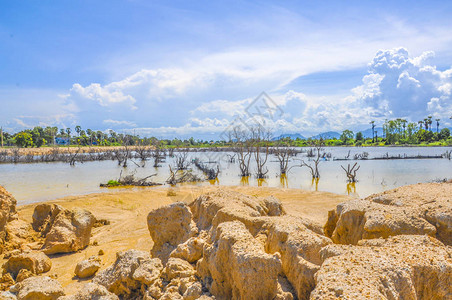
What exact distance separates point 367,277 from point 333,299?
1.28 ft

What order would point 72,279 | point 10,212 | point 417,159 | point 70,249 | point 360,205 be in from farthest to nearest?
1. point 417,159
2. point 10,212
3. point 70,249
4. point 72,279
5. point 360,205

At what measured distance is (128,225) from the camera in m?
7.91

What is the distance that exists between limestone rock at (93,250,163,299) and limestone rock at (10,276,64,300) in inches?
19.0

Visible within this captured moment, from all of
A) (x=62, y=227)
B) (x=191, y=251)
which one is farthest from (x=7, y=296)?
(x=62, y=227)

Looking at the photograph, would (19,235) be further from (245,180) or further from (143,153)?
(143,153)

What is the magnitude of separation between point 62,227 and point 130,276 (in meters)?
3.18

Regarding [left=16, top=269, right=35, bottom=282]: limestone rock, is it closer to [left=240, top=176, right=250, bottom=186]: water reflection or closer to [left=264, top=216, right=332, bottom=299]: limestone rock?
[left=264, top=216, right=332, bottom=299]: limestone rock

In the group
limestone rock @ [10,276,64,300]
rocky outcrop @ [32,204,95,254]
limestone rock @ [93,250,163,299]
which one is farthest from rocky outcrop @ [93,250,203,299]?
rocky outcrop @ [32,204,95,254]

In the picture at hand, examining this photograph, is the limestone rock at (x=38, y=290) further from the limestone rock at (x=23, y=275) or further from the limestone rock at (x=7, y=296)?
the limestone rock at (x=23, y=275)

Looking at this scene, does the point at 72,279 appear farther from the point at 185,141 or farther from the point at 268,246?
the point at 185,141

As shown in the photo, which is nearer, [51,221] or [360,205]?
[360,205]

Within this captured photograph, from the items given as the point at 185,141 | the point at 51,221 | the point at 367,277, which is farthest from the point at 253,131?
the point at 185,141

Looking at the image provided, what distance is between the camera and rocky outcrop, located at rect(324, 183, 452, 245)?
136 inches

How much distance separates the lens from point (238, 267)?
2.63m
